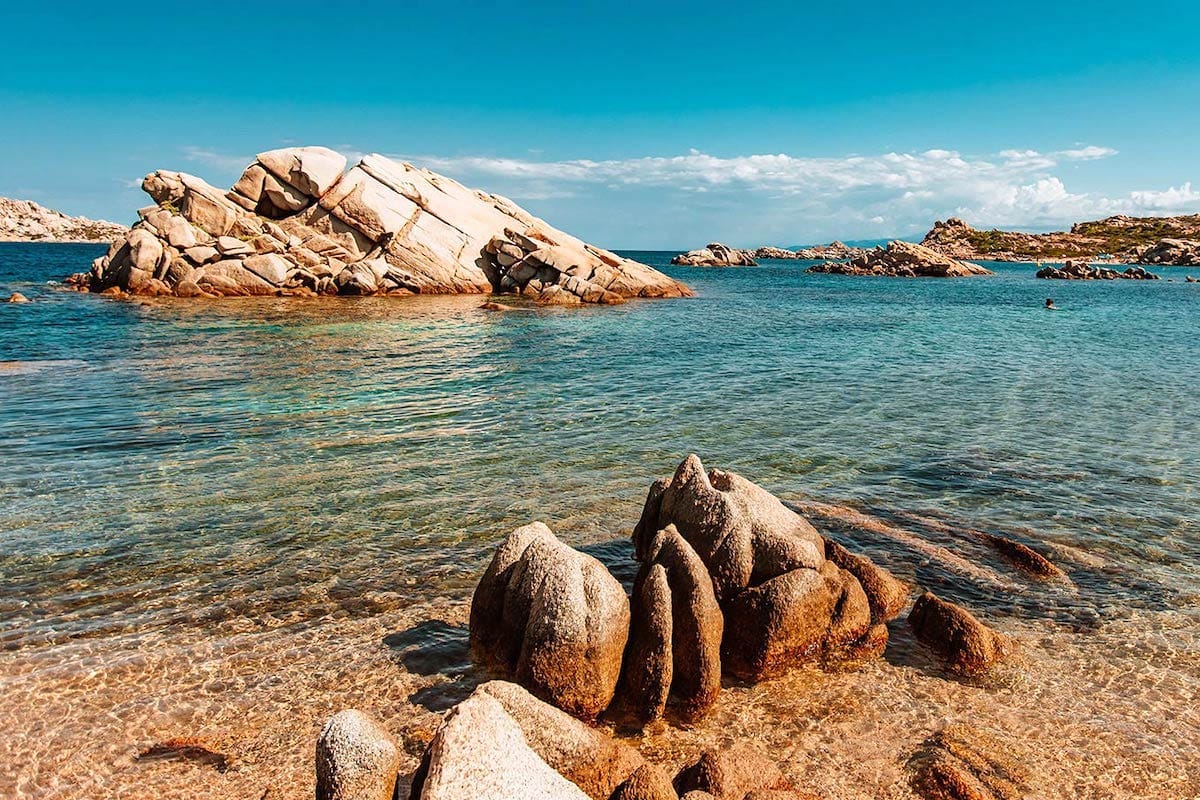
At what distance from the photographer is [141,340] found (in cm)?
3672

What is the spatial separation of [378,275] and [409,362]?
35.8 meters

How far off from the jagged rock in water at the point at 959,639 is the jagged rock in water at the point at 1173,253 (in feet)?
675

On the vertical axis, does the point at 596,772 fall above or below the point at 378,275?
below

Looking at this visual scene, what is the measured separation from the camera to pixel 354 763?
5.66 meters

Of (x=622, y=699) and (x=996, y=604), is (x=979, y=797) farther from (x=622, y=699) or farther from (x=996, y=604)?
(x=996, y=604)

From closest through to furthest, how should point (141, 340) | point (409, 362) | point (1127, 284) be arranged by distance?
1. point (409, 362)
2. point (141, 340)
3. point (1127, 284)

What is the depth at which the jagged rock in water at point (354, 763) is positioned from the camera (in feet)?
18.5

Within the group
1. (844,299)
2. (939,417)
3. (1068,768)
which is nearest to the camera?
(1068,768)

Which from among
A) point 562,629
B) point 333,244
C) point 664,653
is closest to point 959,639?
point 664,653

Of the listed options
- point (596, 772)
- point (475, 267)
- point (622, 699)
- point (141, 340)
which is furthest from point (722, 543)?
point (475, 267)

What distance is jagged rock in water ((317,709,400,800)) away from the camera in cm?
562

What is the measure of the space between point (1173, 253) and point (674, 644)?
693ft

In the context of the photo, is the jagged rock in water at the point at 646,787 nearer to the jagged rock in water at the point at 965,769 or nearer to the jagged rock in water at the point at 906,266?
the jagged rock in water at the point at 965,769

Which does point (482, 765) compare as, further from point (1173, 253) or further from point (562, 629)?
point (1173, 253)
